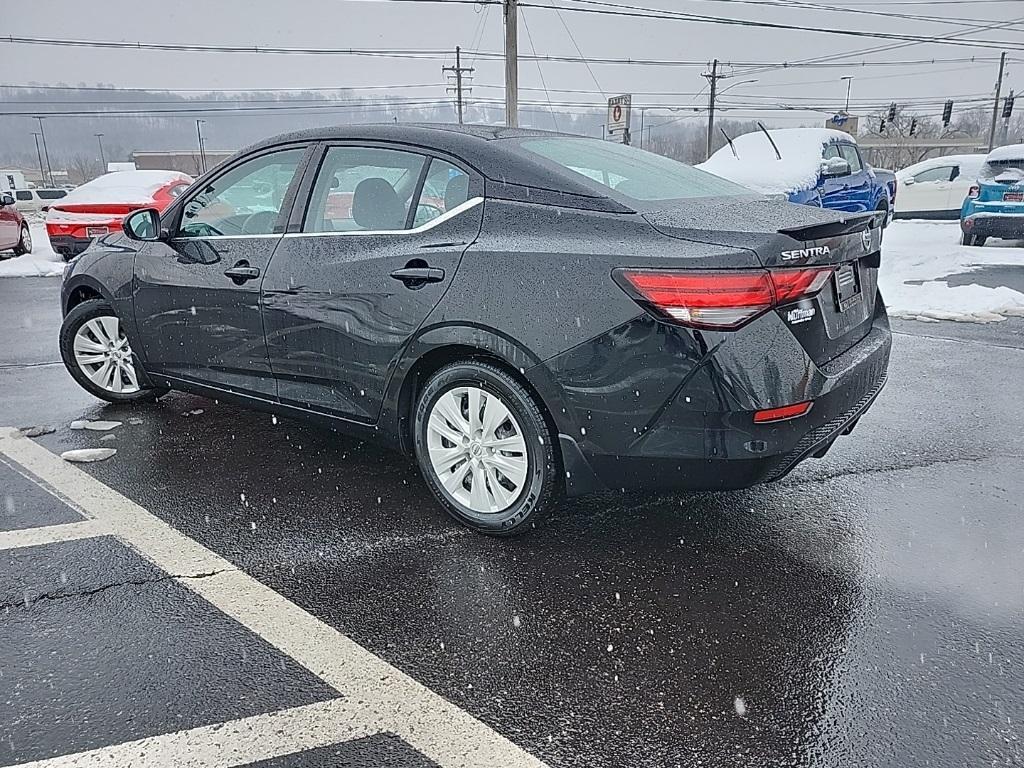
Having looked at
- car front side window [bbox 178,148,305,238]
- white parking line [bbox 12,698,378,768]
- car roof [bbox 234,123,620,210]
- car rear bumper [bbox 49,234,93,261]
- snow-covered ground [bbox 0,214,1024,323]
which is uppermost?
car roof [bbox 234,123,620,210]

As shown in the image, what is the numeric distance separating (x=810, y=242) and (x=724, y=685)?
4.99ft

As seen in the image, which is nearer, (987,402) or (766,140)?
(987,402)

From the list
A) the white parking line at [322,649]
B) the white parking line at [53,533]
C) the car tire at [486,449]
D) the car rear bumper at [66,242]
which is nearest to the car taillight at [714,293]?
the car tire at [486,449]

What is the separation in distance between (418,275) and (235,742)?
182cm

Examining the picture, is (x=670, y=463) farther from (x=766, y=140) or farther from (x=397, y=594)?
(x=766, y=140)

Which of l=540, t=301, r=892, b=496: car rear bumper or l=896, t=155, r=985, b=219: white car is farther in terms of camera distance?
l=896, t=155, r=985, b=219: white car

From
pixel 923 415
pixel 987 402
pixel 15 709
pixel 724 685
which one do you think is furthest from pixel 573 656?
pixel 987 402

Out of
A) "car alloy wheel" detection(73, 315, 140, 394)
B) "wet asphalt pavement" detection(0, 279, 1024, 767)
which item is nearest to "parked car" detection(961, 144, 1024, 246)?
"wet asphalt pavement" detection(0, 279, 1024, 767)

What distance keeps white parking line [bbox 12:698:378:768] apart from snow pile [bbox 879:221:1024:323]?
295 inches

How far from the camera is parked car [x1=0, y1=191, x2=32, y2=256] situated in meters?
13.5

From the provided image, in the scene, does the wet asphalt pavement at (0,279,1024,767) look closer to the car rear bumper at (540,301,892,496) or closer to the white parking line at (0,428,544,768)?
the white parking line at (0,428,544,768)

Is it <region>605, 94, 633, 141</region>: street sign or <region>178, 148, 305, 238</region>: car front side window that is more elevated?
<region>605, 94, 633, 141</region>: street sign

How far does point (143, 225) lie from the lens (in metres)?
4.62

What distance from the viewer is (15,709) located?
2.26 meters
